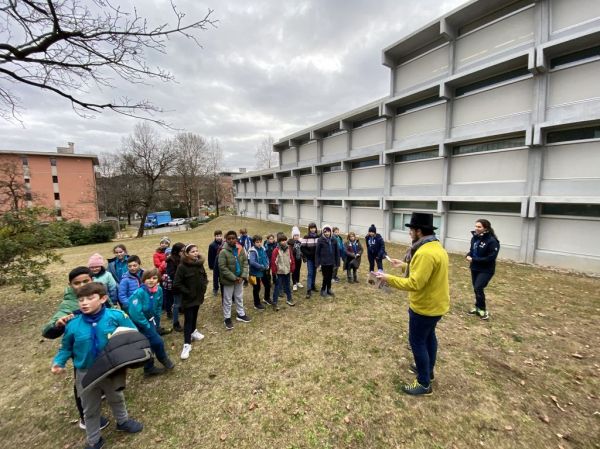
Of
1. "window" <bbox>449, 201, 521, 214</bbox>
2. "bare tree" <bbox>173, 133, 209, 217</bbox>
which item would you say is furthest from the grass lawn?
"bare tree" <bbox>173, 133, 209, 217</bbox>

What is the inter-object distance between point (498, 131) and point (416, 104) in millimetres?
5512

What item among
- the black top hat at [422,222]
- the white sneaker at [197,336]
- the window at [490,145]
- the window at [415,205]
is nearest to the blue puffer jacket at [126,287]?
the white sneaker at [197,336]

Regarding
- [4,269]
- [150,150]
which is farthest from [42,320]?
[150,150]

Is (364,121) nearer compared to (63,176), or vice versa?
(364,121)

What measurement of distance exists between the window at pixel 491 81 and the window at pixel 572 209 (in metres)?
5.93

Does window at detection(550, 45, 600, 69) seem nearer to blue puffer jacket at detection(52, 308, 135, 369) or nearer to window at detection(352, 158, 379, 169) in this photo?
window at detection(352, 158, 379, 169)

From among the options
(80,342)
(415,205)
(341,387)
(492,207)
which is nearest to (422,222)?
(341,387)

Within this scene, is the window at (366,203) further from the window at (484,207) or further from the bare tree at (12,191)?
the bare tree at (12,191)

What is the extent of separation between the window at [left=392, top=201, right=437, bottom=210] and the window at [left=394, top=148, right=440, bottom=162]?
2.76 meters

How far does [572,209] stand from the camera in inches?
381

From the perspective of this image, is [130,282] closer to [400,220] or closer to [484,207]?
[484,207]

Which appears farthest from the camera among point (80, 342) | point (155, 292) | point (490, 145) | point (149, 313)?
point (490, 145)

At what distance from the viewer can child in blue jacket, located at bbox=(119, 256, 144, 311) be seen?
414 cm

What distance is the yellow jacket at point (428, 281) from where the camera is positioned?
2883 millimetres
